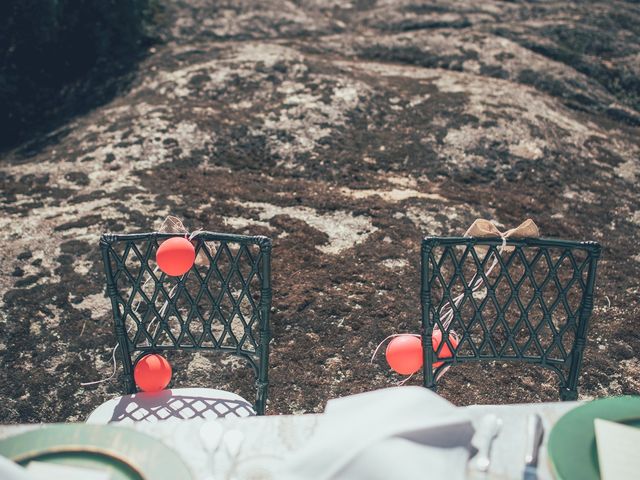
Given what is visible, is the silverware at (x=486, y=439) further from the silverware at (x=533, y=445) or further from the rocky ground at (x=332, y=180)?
the rocky ground at (x=332, y=180)

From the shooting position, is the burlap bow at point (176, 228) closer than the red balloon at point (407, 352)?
Yes

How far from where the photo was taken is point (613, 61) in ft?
28.3

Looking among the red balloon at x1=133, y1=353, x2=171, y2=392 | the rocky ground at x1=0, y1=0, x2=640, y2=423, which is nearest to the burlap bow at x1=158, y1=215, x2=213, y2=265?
the red balloon at x1=133, y1=353, x2=171, y2=392

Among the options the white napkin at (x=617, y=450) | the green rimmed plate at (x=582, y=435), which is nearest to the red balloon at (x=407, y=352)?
the green rimmed plate at (x=582, y=435)

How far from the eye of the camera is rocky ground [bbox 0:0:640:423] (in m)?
3.58

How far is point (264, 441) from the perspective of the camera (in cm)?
166

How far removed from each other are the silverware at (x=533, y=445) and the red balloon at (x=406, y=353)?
1.15 meters

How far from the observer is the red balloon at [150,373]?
8.80 feet

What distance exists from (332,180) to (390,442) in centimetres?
436

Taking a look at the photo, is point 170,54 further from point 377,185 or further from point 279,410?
point 279,410

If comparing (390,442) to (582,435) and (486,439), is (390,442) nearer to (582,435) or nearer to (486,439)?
(486,439)

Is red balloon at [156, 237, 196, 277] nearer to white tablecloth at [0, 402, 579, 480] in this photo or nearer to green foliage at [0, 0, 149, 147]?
white tablecloth at [0, 402, 579, 480]

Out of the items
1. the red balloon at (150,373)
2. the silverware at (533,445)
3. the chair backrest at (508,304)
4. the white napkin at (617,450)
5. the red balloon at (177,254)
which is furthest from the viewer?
the red balloon at (150,373)

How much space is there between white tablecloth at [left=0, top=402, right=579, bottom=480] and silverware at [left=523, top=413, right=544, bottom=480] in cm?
1
